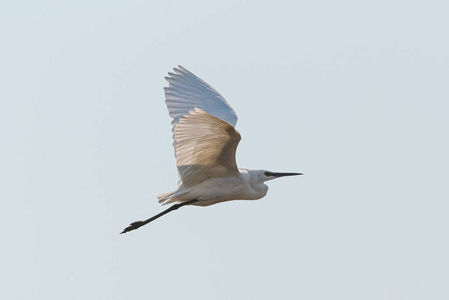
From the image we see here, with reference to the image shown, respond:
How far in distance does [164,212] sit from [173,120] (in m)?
1.36

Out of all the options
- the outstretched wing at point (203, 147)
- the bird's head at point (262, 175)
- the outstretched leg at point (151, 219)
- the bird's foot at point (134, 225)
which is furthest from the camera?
the bird's foot at point (134, 225)

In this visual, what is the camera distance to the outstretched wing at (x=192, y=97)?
43.0ft

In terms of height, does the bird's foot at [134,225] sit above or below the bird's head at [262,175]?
below

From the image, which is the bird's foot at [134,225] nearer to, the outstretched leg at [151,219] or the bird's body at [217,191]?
the outstretched leg at [151,219]

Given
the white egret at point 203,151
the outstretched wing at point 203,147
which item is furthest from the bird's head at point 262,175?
the outstretched wing at point 203,147

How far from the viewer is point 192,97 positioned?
43.5 ft

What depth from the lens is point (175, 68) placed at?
13.4 metres

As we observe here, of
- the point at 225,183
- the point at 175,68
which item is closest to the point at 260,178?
the point at 225,183

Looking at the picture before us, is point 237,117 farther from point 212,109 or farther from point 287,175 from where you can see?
point 287,175

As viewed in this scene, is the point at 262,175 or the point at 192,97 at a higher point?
the point at 192,97

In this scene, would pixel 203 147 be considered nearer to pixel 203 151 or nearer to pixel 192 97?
pixel 203 151

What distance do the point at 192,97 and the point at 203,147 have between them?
6.51 ft

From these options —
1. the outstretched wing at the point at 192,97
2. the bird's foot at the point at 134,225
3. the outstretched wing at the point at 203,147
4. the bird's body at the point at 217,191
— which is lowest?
the bird's foot at the point at 134,225

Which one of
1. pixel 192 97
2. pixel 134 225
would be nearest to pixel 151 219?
pixel 134 225
